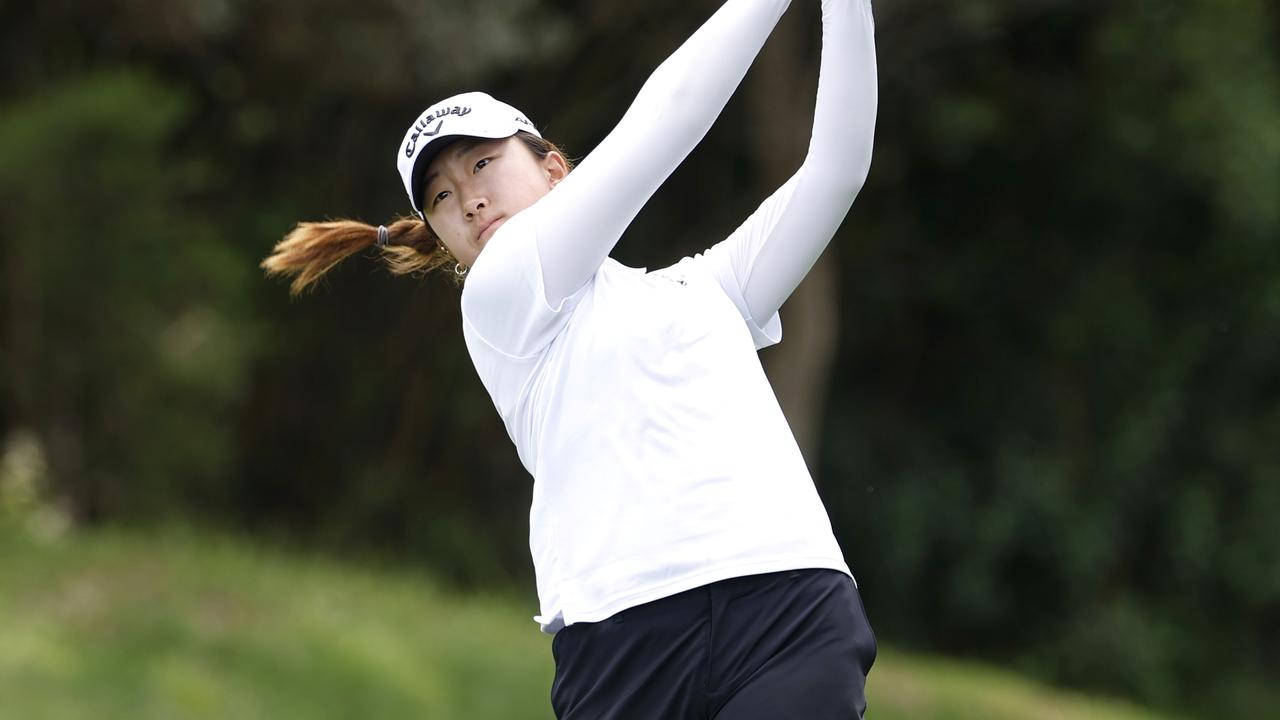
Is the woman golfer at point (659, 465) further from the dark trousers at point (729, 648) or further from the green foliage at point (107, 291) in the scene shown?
the green foliage at point (107, 291)

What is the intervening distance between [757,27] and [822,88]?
0.88 ft

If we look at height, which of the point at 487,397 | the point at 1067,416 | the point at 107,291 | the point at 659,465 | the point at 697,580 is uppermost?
the point at 107,291

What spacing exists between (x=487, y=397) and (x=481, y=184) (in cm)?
1127

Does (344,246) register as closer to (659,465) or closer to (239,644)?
(659,465)

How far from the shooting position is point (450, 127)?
223 centimetres

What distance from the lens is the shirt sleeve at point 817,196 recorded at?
2.25 m

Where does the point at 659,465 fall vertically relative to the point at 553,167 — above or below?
below

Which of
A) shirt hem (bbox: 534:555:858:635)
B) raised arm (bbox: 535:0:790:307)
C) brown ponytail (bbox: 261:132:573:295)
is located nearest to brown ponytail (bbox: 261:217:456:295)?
brown ponytail (bbox: 261:132:573:295)

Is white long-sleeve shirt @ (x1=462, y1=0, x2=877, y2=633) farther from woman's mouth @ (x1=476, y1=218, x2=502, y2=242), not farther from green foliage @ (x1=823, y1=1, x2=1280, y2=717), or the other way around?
green foliage @ (x1=823, y1=1, x2=1280, y2=717)

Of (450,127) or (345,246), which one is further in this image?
(345,246)

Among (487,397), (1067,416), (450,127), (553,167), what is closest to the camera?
(450,127)

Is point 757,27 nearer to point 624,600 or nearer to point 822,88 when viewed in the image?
point 822,88

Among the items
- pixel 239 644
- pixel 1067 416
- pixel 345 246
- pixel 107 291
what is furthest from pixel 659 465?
pixel 1067 416

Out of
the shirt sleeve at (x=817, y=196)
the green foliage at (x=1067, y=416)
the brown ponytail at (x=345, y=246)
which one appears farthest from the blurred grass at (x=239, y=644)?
the green foliage at (x=1067, y=416)
